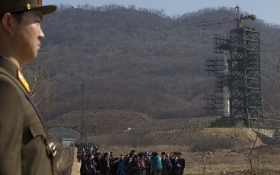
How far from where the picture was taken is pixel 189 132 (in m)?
65.4

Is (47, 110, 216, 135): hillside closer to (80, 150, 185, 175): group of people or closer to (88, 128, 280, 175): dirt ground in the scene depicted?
(88, 128, 280, 175): dirt ground

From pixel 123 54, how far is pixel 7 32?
189186 millimetres

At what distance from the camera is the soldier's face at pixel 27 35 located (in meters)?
2.28

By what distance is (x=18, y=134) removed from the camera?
204cm

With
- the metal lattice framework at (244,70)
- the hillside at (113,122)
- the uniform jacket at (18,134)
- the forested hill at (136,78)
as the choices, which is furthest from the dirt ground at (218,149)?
the forested hill at (136,78)

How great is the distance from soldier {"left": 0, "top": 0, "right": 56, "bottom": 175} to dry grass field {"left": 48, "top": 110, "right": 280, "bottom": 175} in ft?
64.8

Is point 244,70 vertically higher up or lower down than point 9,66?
lower down

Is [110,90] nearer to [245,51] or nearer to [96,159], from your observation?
[245,51]

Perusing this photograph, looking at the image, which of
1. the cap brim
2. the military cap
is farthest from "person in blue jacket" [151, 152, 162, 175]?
the military cap

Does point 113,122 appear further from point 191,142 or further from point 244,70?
point 191,142

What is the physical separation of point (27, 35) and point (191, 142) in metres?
58.9

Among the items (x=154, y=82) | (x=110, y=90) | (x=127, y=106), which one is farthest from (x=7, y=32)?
(x=154, y=82)

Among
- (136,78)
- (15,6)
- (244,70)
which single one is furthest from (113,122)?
(15,6)

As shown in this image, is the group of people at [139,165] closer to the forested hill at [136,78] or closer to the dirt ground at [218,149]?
the dirt ground at [218,149]
